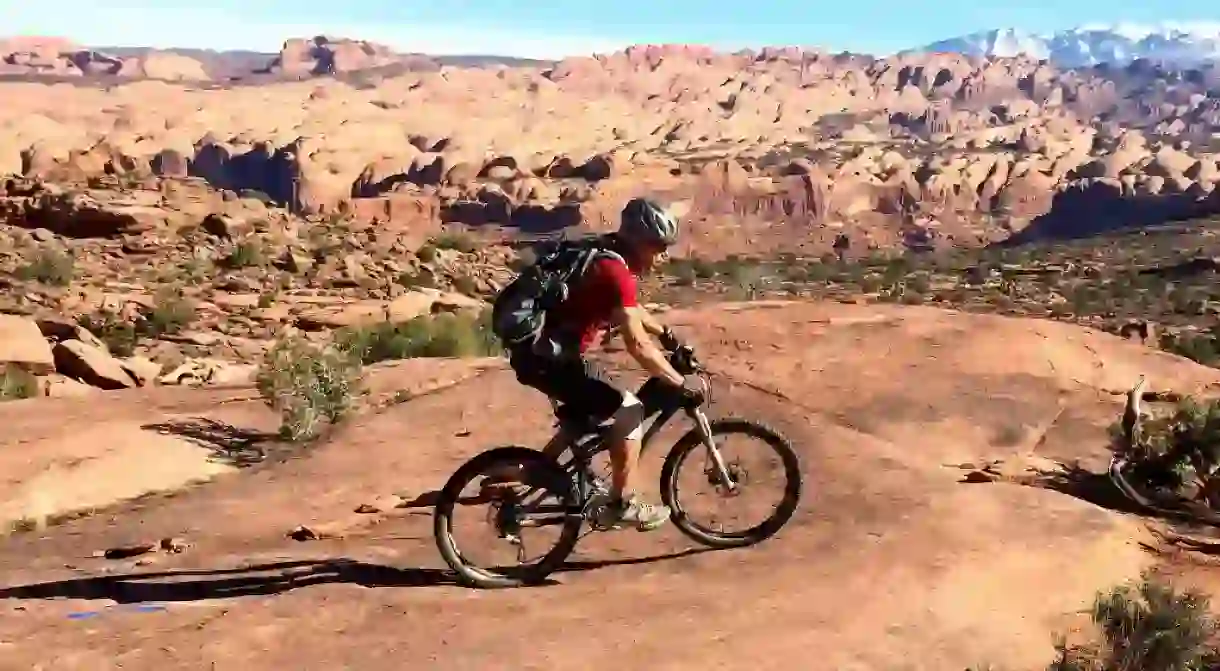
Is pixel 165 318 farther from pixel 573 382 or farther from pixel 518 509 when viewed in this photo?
pixel 573 382

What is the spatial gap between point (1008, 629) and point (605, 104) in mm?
131465

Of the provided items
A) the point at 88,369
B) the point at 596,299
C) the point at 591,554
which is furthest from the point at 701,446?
the point at 88,369

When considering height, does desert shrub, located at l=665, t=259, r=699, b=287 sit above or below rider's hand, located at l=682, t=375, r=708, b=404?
below

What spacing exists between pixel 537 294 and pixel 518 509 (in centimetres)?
105

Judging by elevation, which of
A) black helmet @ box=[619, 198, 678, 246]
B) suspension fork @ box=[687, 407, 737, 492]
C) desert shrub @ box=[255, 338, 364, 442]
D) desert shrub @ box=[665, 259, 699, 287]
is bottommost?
desert shrub @ box=[665, 259, 699, 287]

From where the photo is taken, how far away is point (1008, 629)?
4574mm

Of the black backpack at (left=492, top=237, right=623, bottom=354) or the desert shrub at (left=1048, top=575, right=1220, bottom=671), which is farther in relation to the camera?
the black backpack at (left=492, top=237, right=623, bottom=354)

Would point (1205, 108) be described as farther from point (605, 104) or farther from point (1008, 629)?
point (1008, 629)

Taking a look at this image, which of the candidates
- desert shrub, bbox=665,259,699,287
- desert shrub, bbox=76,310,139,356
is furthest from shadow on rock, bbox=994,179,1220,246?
desert shrub, bbox=76,310,139,356

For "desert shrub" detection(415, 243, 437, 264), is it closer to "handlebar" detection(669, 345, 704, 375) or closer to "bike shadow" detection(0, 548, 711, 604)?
"bike shadow" detection(0, 548, 711, 604)

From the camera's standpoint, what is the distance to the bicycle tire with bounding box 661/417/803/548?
16.9ft

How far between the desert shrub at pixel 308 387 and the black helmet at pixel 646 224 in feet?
14.7

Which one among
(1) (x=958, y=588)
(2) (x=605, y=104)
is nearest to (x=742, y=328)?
(1) (x=958, y=588)

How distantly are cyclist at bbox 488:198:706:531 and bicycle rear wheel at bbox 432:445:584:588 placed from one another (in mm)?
215
